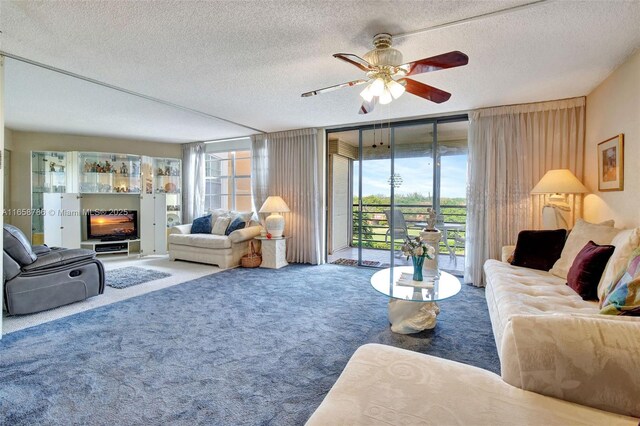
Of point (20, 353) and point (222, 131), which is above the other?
point (222, 131)

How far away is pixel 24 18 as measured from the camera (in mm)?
2006

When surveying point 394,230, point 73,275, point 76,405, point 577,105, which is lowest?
point 76,405

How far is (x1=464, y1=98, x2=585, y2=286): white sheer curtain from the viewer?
3.60 meters

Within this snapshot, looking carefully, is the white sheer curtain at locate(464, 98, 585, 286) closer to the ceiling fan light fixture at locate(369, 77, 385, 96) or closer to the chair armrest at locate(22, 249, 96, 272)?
the ceiling fan light fixture at locate(369, 77, 385, 96)

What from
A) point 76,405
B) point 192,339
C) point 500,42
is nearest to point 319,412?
point 76,405

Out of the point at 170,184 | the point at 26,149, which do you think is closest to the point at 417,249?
the point at 170,184

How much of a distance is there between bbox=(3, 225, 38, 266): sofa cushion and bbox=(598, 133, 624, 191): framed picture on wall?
216 inches

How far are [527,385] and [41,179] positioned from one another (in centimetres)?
741

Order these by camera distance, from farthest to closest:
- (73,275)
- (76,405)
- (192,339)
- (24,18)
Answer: (73,275) → (192,339) → (24,18) → (76,405)

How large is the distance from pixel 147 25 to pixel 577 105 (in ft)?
14.4

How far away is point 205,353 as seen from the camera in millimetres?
2232

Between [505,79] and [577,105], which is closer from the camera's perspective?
[505,79]

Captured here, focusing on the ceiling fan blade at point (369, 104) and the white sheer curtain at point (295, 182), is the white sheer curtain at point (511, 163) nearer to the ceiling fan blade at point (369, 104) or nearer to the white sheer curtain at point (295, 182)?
the ceiling fan blade at point (369, 104)

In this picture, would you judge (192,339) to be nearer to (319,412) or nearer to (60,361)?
(60,361)
